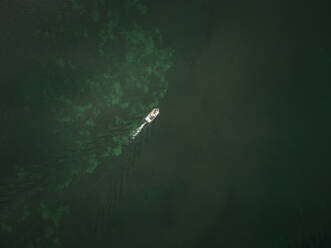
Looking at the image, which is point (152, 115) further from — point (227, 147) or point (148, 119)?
point (227, 147)

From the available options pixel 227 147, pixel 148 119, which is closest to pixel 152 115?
pixel 148 119

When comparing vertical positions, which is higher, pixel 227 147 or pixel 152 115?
pixel 152 115

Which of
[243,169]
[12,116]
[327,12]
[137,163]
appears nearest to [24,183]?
[12,116]

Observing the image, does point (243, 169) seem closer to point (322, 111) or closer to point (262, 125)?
point (262, 125)
